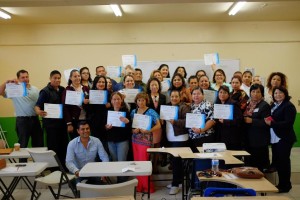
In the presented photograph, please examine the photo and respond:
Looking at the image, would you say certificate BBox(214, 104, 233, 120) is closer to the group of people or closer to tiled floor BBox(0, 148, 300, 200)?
the group of people

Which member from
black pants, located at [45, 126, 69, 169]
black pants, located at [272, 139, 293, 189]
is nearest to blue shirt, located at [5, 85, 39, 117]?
black pants, located at [45, 126, 69, 169]

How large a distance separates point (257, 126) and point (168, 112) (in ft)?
4.45

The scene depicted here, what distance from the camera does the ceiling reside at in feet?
21.9

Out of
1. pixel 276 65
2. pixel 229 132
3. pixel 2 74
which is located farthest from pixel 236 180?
pixel 2 74

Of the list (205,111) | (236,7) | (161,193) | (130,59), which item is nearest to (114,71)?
(130,59)

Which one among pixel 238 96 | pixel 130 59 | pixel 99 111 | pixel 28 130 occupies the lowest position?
pixel 28 130

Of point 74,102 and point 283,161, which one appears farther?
point 74,102

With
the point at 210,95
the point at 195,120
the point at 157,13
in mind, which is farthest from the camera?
the point at 157,13

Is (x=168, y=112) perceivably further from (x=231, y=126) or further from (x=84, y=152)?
(x=84, y=152)

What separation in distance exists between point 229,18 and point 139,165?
18.6 ft

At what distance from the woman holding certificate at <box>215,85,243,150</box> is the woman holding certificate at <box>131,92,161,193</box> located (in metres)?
0.99

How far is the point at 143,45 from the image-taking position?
8.27 meters

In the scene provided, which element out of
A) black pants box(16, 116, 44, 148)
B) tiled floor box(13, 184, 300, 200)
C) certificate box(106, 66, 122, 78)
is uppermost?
certificate box(106, 66, 122, 78)

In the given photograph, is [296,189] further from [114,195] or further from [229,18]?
[229,18]
